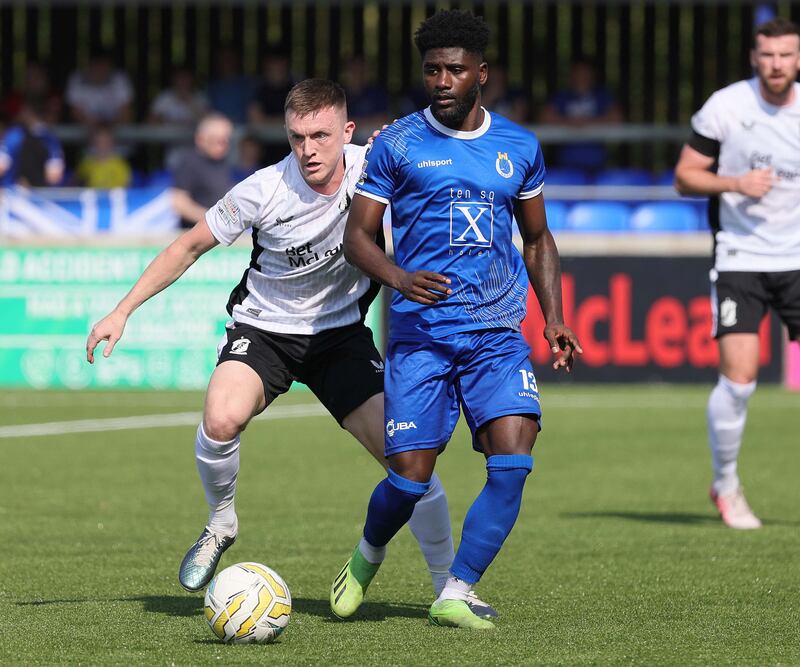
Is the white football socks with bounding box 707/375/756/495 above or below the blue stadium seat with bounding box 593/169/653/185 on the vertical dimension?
above

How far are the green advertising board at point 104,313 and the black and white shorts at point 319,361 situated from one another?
965cm

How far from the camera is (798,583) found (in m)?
6.58

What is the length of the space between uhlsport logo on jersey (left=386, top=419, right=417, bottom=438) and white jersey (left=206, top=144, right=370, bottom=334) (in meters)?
0.76

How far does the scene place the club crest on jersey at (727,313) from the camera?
8.34m

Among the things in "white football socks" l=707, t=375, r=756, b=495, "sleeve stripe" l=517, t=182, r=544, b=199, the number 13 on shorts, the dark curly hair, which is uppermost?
the dark curly hair

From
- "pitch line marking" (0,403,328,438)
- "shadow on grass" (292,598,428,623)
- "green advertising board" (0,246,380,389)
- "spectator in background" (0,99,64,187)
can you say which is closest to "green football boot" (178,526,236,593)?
"shadow on grass" (292,598,428,623)

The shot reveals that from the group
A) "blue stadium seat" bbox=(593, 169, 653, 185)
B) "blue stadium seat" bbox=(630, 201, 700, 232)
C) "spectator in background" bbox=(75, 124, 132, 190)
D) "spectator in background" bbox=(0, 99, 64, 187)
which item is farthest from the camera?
"blue stadium seat" bbox=(593, 169, 653, 185)

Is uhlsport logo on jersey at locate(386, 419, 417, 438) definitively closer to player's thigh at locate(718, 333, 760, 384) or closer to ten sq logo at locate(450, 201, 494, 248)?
ten sq logo at locate(450, 201, 494, 248)

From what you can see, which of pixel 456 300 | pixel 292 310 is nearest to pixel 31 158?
pixel 292 310

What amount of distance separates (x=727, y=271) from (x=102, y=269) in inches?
353

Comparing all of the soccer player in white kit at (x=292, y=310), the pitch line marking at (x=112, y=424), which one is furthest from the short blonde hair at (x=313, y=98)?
the pitch line marking at (x=112, y=424)

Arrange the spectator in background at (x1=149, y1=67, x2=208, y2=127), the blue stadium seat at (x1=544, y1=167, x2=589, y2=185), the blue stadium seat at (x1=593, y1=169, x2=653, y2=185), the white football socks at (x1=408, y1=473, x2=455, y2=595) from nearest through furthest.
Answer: the white football socks at (x1=408, y1=473, x2=455, y2=595)
the blue stadium seat at (x1=593, y1=169, x2=653, y2=185)
the blue stadium seat at (x1=544, y1=167, x2=589, y2=185)
the spectator in background at (x1=149, y1=67, x2=208, y2=127)

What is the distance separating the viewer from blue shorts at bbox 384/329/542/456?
5641 millimetres

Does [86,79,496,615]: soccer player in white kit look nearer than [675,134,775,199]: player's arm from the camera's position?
Yes
